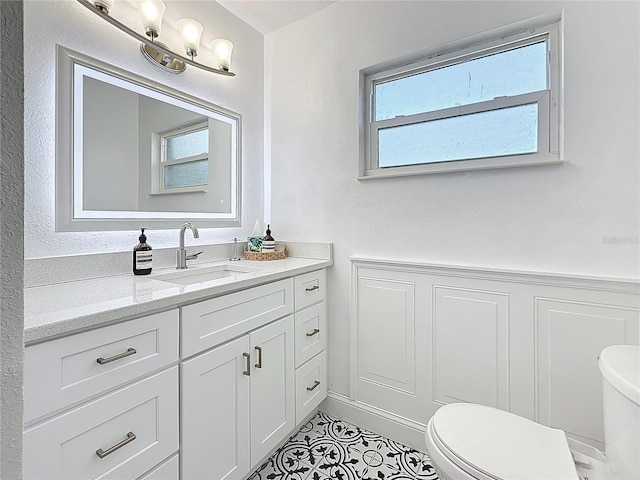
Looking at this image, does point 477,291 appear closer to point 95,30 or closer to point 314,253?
point 314,253

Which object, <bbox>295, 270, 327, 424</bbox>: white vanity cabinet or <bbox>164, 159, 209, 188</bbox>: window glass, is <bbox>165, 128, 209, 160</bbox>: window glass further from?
<bbox>295, 270, 327, 424</bbox>: white vanity cabinet

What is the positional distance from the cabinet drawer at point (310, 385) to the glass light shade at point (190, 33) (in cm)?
174

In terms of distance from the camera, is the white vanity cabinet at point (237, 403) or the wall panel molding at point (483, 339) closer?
the white vanity cabinet at point (237, 403)

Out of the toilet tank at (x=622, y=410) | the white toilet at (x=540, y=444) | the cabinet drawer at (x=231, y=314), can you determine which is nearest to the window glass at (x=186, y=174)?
the cabinet drawer at (x=231, y=314)

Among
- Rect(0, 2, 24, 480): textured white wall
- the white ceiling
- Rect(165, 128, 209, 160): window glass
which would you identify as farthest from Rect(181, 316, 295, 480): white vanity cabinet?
the white ceiling

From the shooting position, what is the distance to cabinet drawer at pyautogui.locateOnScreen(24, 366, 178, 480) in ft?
2.55

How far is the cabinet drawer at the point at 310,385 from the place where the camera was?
5.47ft

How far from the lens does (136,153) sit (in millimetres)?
1540

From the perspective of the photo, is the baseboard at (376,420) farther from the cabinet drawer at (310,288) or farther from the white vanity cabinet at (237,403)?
the cabinet drawer at (310,288)

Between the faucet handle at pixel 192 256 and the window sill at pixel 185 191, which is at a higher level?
the window sill at pixel 185 191

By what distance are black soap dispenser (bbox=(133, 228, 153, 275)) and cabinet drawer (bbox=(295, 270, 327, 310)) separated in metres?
0.68

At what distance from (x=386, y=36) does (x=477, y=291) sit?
4.61ft

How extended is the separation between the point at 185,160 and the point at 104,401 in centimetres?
125

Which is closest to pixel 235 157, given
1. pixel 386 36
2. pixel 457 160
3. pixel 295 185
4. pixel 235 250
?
pixel 295 185
